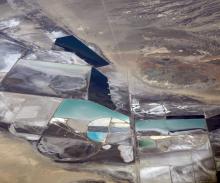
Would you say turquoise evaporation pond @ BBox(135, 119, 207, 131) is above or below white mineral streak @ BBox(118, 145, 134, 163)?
below

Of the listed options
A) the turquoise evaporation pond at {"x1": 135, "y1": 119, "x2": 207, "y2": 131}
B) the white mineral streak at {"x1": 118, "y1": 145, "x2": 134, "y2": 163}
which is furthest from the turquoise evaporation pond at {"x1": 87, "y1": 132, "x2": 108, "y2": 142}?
the turquoise evaporation pond at {"x1": 135, "y1": 119, "x2": 207, "y2": 131}

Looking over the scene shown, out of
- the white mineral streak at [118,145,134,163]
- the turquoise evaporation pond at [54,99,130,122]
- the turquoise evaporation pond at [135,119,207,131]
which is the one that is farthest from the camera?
the turquoise evaporation pond at [54,99,130,122]

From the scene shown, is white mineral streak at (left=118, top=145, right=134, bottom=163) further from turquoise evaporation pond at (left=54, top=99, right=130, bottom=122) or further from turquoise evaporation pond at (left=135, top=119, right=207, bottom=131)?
turquoise evaporation pond at (left=54, top=99, right=130, bottom=122)

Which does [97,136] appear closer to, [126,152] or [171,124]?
[126,152]

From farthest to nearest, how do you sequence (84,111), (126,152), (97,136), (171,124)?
(84,111) → (171,124) → (97,136) → (126,152)

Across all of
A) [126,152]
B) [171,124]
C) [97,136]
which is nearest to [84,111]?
[97,136]

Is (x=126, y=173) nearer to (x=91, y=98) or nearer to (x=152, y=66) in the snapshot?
(x=91, y=98)
